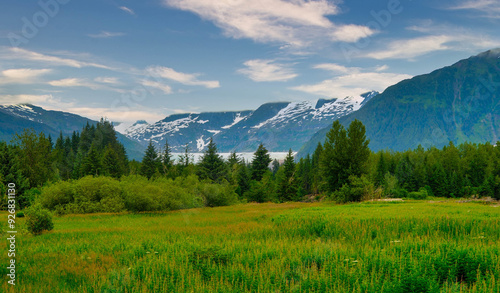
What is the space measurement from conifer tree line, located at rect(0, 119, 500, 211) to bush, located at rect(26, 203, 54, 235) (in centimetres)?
2414

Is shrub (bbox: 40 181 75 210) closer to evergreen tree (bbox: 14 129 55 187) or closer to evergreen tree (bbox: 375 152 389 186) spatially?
evergreen tree (bbox: 14 129 55 187)

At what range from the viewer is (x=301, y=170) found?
Answer: 126812 millimetres

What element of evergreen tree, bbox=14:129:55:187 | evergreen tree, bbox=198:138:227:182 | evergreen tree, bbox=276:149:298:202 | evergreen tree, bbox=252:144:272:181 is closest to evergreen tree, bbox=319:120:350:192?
evergreen tree, bbox=276:149:298:202

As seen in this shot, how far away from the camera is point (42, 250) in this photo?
41.3 ft

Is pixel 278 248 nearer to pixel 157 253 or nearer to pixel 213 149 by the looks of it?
pixel 157 253

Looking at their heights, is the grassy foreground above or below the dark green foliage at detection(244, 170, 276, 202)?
above

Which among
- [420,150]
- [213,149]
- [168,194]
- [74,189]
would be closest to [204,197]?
[168,194]

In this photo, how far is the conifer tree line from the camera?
157 feet

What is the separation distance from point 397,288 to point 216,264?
5092 mm

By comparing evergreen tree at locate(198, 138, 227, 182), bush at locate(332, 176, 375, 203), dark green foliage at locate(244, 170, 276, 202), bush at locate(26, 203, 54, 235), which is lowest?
dark green foliage at locate(244, 170, 276, 202)

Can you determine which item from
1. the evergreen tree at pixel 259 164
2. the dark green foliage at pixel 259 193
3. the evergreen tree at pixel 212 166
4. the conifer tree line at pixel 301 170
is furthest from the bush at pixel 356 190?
the evergreen tree at pixel 259 164

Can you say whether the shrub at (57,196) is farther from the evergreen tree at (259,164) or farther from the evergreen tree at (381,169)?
the evergreen tree at (381,169)

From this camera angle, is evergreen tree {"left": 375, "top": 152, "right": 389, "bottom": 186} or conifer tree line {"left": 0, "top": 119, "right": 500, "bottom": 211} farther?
evergreen tree {"left": 375, "top": 152, "right": 389, "bottom": 186}

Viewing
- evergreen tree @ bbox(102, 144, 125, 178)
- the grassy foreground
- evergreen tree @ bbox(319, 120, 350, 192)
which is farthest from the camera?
evergreen tree @ bbox(102, 144, 125, 178)
